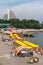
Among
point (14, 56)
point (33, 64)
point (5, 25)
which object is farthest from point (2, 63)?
point (5, 25)

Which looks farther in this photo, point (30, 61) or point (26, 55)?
point (26, 55)

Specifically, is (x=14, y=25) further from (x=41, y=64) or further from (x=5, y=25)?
(x=41, y=64)

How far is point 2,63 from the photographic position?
95.6ft

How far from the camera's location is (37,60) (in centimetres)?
3000

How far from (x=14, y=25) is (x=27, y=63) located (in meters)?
148

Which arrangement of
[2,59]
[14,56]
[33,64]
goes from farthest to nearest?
[14,56] < [2,59] < [33,64]

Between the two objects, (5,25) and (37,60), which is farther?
(5,25)

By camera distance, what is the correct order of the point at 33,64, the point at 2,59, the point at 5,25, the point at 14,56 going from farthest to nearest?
the point at 5,25 < the point at 14,56 < the point at 2,59 < the point at 33,64

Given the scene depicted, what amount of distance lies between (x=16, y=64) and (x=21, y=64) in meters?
0.56

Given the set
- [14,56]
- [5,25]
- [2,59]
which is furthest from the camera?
[5,25]

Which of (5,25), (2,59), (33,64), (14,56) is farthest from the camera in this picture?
(5,25)

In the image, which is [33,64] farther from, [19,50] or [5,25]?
[5,25]

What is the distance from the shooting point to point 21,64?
29.0 m

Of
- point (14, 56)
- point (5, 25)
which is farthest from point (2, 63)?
point (5, 25)
